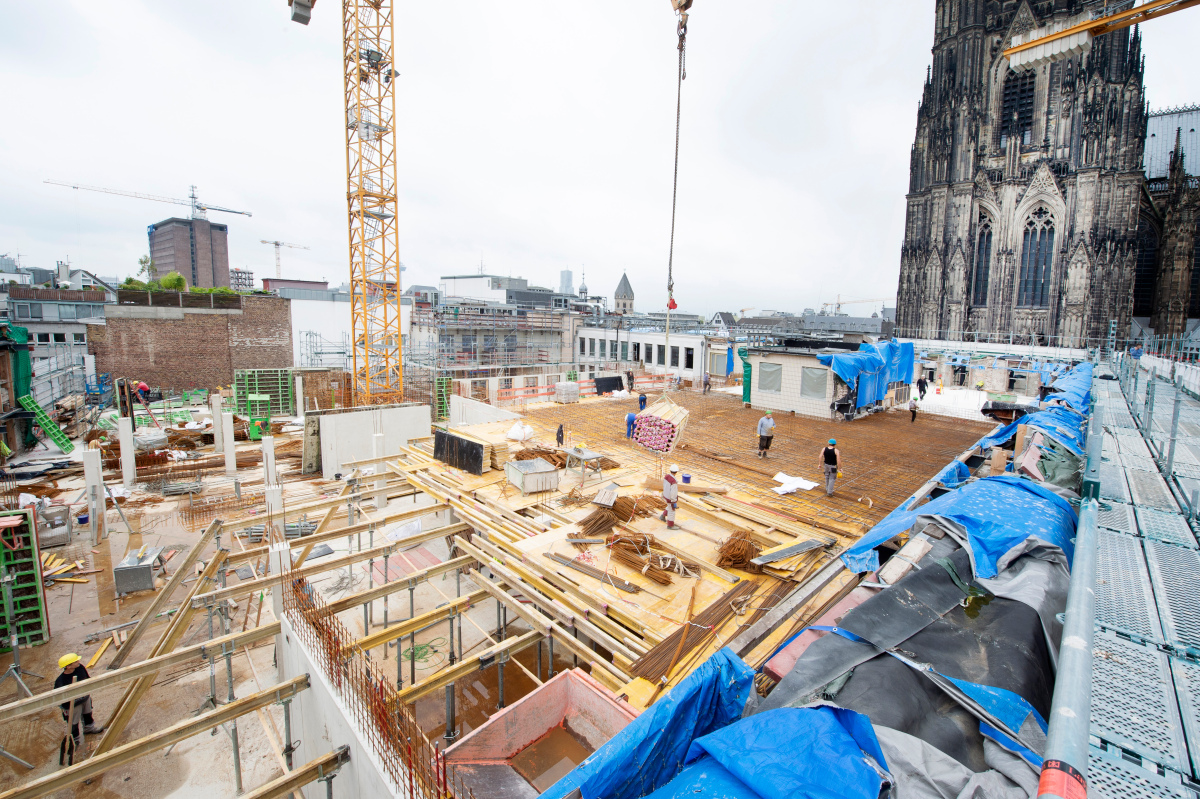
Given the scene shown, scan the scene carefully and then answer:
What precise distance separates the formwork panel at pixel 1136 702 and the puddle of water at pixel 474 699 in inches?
320

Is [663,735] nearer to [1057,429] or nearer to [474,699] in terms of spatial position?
[474,699]

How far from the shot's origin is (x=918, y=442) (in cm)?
1661

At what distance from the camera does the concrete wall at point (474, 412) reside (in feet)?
65.8

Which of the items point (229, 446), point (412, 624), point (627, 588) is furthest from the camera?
point (229, 446)

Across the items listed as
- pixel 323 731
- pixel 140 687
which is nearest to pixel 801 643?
pixel 323 731

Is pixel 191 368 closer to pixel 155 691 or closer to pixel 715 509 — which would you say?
pixel 155 691

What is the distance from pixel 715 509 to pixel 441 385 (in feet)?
82.8

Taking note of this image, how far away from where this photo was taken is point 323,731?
7.15 m

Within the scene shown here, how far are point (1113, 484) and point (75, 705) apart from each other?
15290mm

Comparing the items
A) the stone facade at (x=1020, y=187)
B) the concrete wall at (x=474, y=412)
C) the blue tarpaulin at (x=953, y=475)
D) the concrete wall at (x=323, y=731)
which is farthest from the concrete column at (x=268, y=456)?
the stone facade at (x=1020, y=187)

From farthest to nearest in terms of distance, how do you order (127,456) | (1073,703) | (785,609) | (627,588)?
(127,456) < (627,588) < (785,609) < (1073,703)

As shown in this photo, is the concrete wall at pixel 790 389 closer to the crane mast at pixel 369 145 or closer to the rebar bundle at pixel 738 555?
the rebar bundle at pixel 738 555

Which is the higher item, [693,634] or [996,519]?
[996,519]

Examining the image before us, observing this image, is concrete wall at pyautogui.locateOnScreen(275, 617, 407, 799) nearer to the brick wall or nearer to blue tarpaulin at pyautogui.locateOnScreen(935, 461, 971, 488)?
blue tarpaulin at pyautogui.locateOnScreen(935, 461, 971, 488)
